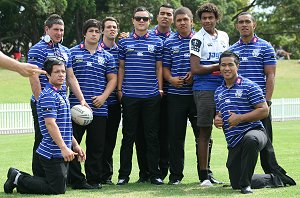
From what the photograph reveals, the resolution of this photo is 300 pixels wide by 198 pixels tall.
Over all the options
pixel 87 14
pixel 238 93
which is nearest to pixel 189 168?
pixel 238 93

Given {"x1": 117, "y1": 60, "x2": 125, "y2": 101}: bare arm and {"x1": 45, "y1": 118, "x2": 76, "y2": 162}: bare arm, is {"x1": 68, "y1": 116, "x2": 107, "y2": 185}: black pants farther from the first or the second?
{"x1": 45, "y1": 118, "x2": 76, "y2": 162}: bare arm

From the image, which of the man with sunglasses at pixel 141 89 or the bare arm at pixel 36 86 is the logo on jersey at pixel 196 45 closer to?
the man with sunglasses at pixel 141 89

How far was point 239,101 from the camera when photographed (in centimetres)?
848

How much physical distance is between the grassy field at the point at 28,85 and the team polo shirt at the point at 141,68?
21.0 m

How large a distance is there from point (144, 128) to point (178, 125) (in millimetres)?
546

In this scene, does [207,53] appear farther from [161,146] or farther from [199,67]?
[161,146]

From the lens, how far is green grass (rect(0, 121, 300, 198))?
8.32 m

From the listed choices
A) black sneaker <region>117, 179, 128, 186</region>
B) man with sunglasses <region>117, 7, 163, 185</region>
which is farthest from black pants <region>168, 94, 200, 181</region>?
black sneaker <region>117, 179, 128, 186</region>

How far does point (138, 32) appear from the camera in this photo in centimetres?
971

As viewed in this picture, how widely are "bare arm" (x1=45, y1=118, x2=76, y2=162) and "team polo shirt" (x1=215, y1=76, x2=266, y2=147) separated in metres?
2.19

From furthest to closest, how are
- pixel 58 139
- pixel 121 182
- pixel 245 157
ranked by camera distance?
pixel 121 182 < pixel 245 157 < pixel 58 139

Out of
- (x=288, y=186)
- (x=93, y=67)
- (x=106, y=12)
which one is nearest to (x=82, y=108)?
(x=93, y=67)

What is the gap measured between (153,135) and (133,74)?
102cm

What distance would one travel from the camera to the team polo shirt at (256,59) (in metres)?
9.03
